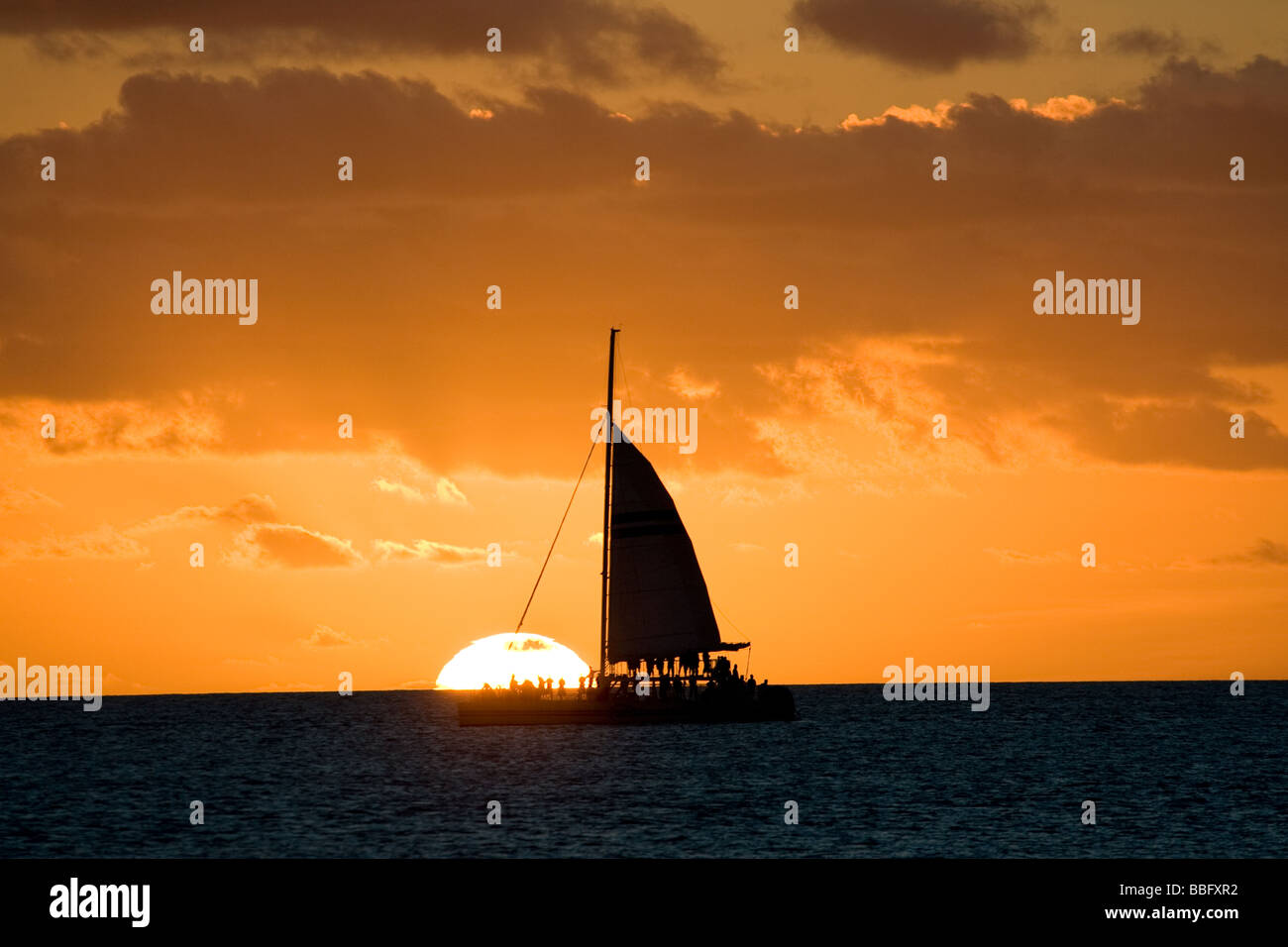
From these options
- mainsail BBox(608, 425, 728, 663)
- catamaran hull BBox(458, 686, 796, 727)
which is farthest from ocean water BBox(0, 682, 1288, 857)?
mainsail BBox(608, 425, 728, 663)

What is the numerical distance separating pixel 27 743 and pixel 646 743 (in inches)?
2815

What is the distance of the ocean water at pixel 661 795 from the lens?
50.8 meters

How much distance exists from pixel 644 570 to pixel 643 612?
272 cm

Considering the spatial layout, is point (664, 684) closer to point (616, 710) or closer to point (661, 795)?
point (616, 710)

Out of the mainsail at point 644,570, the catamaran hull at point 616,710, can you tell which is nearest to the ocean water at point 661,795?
the catamaran hull at point 616,710

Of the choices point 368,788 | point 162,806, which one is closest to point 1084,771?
point 368,788

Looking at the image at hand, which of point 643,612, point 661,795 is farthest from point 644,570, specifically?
point 661,795

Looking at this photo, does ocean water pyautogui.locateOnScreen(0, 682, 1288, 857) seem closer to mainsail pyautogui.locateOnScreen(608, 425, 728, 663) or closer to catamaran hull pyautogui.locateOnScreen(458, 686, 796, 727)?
catamaran hull pyautogui.locateOnScreen(458, 686, 796, 727)

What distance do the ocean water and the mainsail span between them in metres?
7.40

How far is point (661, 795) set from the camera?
68250 millimetres

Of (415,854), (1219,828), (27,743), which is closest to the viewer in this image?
(415,854)

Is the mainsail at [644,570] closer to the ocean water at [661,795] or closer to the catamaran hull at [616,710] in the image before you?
the catamaran hull at [616,710]
